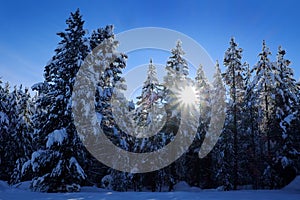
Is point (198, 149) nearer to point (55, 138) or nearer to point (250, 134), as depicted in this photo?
point (250, 134)

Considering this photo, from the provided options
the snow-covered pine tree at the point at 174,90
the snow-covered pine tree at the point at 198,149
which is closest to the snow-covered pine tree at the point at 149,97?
the snow-covered pine tree at the point at 174,90

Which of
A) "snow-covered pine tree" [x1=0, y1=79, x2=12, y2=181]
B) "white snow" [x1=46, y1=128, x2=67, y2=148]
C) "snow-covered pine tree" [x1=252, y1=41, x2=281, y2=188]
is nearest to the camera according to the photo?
"white snow" [x1=46, y1=128, x2=67, y2=148]

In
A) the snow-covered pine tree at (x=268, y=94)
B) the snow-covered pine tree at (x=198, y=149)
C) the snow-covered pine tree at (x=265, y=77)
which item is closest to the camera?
the snow-covered pine tree at (x=268, y=94)

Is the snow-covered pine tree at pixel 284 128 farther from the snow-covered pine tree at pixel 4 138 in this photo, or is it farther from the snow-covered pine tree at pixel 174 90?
the snow-covered pine tree at pixel 4 138

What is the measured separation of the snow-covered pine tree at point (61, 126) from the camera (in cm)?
1573

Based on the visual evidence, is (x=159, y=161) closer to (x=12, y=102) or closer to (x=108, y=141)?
(x=108, y=141)

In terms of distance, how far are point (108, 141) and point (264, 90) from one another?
59.6ft

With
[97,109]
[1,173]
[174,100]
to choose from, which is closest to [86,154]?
[97,109]

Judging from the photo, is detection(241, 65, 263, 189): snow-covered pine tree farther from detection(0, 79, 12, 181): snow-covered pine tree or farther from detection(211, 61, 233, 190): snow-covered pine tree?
detection(0, 79, 12, 181): snow-covered pine tree

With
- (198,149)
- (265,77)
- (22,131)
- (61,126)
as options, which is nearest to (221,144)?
(198,149)

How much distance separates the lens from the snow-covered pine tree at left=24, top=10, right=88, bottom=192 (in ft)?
51.6

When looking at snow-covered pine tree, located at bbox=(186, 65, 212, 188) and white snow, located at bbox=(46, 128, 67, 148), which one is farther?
snow-covered pine tree, located at bbox=(186, 65, 212, 188)

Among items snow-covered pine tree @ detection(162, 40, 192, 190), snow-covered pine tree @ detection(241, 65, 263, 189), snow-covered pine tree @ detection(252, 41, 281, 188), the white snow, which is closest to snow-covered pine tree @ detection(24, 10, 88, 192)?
the white snow

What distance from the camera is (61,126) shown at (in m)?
16.8
